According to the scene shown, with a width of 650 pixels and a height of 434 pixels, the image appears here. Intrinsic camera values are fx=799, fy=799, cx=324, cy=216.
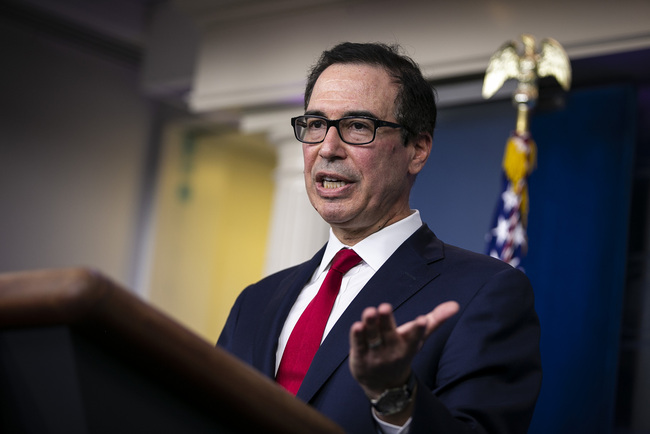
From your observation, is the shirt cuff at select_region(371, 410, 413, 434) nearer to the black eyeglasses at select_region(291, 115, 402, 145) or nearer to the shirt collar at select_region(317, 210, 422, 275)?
the shirt collar at select_region(317, 210, 422, 275)

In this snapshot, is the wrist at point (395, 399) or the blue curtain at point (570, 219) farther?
the blue curtain at point (570, 219)

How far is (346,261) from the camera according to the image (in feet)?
4.97

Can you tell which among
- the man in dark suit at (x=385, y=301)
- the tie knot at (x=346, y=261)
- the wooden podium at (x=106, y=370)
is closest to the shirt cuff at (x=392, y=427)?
the man in dark suit at (x=385, y=301)

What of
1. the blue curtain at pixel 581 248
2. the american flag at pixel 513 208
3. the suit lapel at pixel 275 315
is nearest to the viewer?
the suit lapel at pixel 275 315

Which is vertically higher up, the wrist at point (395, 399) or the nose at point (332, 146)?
the nose at point (332, 146)

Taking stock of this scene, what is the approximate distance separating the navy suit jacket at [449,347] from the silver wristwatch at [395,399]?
14 millimetres

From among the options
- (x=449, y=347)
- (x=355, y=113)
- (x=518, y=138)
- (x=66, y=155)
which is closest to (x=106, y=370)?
(x=449, y=347)

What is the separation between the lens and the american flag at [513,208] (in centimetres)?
362

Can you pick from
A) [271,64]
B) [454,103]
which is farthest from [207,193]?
[454,103]

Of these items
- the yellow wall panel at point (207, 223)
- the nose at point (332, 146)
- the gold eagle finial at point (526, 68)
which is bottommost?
the yellow wall panel at point (207, 223)

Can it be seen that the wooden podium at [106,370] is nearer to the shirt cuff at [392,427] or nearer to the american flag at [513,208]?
the shirt cuff at [392,427]

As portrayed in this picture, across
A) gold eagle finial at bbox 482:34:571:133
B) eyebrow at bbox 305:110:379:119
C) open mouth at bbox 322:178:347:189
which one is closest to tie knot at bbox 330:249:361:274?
open mouth at bbox 322:178:347:189

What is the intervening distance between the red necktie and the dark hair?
36cm

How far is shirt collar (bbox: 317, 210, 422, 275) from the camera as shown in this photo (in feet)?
4.95
